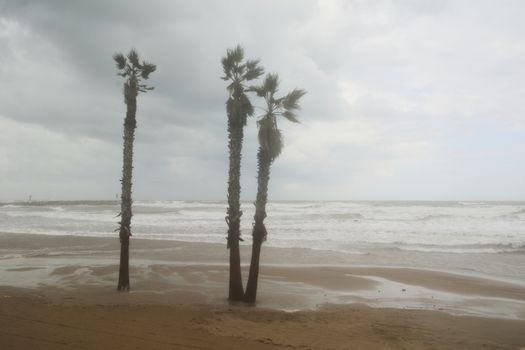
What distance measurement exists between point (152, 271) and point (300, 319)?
347 inches

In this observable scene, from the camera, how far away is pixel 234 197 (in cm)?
1153

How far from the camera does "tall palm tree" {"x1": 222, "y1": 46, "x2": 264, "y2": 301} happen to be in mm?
11492

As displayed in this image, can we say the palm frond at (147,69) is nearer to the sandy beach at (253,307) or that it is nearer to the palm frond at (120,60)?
the palm frond at (120,60)

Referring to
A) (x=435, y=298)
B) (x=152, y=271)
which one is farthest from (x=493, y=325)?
(x=152, y=271)

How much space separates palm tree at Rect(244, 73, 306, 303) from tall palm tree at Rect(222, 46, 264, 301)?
1.51ft

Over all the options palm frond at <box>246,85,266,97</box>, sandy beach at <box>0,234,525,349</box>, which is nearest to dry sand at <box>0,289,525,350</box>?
sandy beach at <box>0,234,525,349</box>

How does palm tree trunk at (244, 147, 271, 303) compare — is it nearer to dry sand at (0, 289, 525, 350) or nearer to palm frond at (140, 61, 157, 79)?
dry sand at (0, 289, 525, 350)

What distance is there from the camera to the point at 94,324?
853 centimetres

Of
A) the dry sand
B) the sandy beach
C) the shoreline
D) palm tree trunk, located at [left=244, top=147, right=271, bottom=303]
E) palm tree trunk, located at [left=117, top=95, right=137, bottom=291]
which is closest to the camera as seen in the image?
the dry sand

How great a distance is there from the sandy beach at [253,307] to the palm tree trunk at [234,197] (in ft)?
4.03

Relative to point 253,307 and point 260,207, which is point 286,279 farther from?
point 260,207

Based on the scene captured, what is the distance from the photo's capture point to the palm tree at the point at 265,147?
37.6 feet

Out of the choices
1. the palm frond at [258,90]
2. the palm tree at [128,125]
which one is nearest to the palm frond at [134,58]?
the palm tree at [128,125]

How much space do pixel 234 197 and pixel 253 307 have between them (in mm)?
3291
